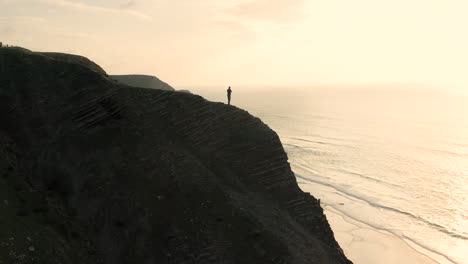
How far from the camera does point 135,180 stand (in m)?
27.5

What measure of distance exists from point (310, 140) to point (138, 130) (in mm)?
97392

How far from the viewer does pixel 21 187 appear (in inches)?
1019

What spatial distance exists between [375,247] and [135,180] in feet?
121

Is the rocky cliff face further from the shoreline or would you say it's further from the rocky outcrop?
the rocky outcrop

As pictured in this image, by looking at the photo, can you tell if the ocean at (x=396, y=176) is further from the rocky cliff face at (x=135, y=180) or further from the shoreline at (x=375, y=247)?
the rocky cliff face at (x=135, y=180)

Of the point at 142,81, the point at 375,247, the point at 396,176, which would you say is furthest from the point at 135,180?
the point at 142,81

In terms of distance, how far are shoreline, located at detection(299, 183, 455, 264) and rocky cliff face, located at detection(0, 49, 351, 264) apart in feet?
53.5

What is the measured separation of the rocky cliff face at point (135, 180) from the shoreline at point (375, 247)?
16314 millimetres

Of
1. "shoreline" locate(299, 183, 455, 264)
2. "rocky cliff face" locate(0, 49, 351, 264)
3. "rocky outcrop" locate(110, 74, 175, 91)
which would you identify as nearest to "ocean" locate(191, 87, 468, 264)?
"shoreline" locate(299, 183, 455, 264)

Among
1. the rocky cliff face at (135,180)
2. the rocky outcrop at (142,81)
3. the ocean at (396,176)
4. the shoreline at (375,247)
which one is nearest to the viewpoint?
the rocky cliff face at (135,180)

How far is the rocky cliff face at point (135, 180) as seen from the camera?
80.6 ft

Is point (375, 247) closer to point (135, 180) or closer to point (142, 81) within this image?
point (135, 180)

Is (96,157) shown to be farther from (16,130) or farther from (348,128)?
(348,128)

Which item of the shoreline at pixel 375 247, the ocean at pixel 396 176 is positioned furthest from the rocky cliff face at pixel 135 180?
the ocean at pixel 396 176
